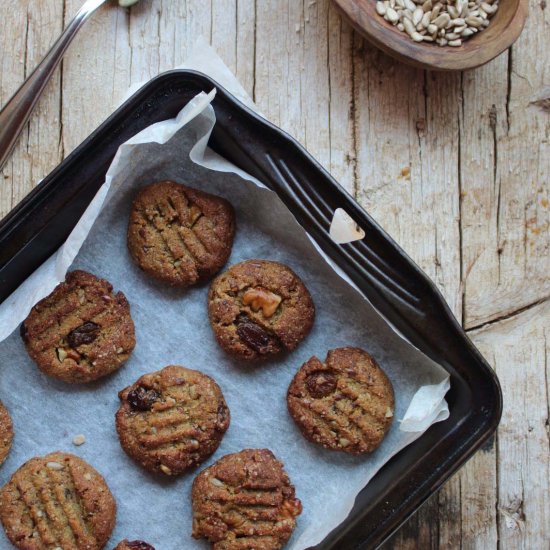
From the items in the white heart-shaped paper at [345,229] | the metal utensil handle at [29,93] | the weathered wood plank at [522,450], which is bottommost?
the weathered wood plank at [522,450]

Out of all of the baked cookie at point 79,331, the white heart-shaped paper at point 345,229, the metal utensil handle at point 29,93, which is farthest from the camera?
the metal utensil handle at point 29,93

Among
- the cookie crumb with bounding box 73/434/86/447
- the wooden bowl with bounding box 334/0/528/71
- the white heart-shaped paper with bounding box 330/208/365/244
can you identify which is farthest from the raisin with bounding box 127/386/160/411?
the wooden bowl with bounding box 334/0/528/71

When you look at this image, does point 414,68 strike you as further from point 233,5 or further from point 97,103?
point 97,103

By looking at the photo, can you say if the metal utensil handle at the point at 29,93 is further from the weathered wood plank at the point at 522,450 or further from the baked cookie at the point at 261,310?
the weathered wood plank at the point at 522,450

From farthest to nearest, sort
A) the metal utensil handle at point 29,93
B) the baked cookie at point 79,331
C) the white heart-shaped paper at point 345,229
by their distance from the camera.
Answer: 1. the metal utensil handle at point 29,93
2. the baked cookie at point 79,331
3. the white heart-shaped paper at point 345,229

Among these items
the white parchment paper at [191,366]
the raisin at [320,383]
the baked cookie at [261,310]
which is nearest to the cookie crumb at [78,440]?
the white parchment paper at [191,366]

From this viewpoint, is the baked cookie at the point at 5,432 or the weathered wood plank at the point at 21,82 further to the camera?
the weathered wood plank at the point at 21,82

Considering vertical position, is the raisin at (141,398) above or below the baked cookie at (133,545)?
above

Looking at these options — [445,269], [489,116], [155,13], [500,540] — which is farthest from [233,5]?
[500,540]
